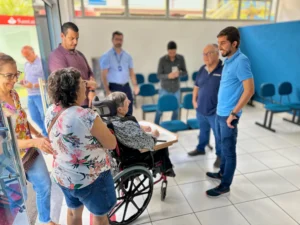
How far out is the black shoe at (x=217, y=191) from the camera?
2274mm

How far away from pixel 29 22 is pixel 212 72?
2.72 m

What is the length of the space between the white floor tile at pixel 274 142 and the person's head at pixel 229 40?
6.92 ft

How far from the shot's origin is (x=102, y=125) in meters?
1.17

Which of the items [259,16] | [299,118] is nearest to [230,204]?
[299,118]

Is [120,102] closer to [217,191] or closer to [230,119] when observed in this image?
[230,119]

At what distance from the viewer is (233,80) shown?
1.97 metres

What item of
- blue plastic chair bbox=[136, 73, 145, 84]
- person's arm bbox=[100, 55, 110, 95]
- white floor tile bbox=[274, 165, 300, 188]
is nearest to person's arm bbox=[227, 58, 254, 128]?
white floor tile bbox=[274, 165, 300, 188]

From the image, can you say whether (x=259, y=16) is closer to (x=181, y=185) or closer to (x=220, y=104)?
(x=220, y=104)

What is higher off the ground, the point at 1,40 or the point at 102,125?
the point at 1,40

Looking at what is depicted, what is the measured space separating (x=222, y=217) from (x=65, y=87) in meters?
1.79

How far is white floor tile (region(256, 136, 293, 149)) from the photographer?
11.1 feet

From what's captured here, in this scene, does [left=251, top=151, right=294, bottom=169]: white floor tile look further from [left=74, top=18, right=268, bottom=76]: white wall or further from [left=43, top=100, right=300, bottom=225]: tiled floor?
[left=74, top=18, right=268, bottom=76]: white wall

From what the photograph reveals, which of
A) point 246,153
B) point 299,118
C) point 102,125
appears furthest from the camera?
point 299,118

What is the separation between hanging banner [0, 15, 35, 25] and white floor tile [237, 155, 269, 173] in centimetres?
341
